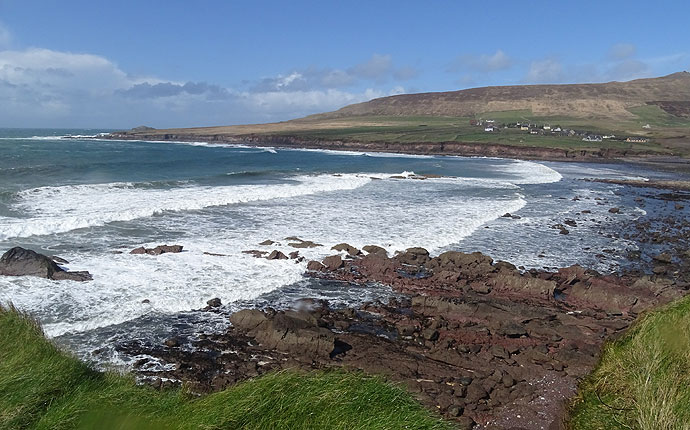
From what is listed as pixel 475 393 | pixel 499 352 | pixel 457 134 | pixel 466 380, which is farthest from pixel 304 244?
pixel 457 134

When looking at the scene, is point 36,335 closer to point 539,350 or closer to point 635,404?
point 635,404

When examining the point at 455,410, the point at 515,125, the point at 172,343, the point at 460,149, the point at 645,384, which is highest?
the point at 515,125

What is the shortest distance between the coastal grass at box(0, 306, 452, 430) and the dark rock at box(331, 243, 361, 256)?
12405 mm

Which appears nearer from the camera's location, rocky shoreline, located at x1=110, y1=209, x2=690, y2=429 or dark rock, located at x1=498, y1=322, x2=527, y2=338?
rocky shoreline, located at x1=110, y1=209, x2=690, y2=429

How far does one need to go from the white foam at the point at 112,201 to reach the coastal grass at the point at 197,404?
16.8 meters

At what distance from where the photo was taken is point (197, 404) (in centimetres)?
490

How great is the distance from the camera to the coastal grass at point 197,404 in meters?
4.39

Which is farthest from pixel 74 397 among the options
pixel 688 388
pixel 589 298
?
pixel 589 298

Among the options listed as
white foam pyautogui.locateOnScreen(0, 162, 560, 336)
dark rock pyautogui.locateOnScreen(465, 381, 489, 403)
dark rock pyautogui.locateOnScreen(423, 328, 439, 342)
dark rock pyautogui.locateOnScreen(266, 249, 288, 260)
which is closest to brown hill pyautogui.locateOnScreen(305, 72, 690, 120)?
white foam pyautogui.locateOnScreen(0, 162, 560, 336)

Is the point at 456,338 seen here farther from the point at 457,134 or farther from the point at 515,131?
the point at 515,131

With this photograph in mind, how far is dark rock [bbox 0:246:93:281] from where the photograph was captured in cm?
1393

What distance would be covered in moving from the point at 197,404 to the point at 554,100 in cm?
16776

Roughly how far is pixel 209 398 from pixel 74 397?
→ 1.24 meters

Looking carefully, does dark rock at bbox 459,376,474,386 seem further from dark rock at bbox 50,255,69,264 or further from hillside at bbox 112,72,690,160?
hillside at bbox 112,72,690,160
